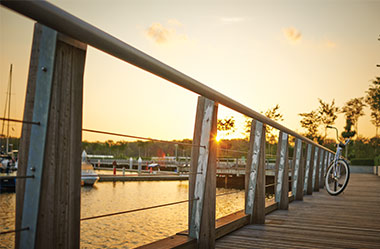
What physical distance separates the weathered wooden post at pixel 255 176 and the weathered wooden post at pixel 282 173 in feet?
3.59

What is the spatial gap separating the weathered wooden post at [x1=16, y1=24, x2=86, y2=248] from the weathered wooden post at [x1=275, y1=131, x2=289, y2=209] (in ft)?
11.7

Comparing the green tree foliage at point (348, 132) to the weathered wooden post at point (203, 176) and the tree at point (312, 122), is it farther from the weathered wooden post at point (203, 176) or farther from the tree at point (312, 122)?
the tree at point (312, 122)

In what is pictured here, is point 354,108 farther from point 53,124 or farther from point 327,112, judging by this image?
point 53,124

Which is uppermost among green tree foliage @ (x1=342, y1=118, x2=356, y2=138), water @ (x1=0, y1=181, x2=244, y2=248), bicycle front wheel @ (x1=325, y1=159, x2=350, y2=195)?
green tree foliage @ (x1=342, y1=118, x2=356, y2=138)

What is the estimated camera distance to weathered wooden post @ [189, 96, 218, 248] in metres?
2.16

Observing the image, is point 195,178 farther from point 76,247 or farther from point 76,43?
point 76,43

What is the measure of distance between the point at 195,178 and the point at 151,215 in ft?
56.2

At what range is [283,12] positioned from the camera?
22.9m

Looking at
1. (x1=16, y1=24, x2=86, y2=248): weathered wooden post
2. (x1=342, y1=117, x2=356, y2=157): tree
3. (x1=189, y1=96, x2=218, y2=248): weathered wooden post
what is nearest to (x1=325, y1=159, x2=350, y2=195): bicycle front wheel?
(x1=342, y1=117, x2=356, y2=157): tree

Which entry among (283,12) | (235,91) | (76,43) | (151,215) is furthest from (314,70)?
(76,43)

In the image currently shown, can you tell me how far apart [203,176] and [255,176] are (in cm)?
129

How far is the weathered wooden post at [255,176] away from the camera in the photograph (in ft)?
10.9

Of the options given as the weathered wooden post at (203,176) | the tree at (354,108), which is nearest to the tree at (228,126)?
the tree at (354,108)

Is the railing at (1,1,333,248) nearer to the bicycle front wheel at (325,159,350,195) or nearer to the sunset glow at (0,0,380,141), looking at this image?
the bicycle front wheel at (325,159,350,195)
